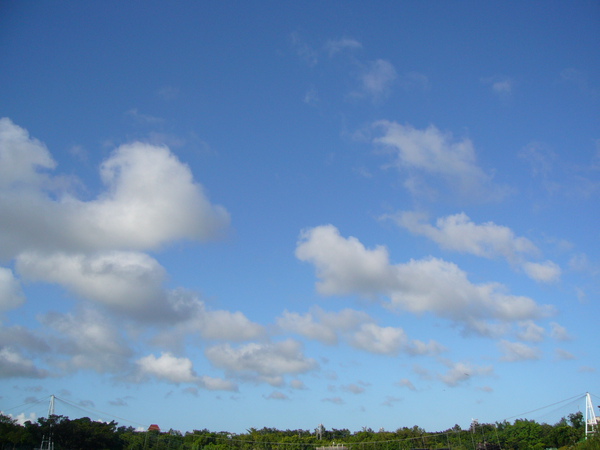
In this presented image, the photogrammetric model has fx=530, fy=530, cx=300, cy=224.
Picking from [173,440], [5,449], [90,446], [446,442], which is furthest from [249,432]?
[5,449]

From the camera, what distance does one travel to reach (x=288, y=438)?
10694 cm

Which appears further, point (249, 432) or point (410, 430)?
point (249, 432)

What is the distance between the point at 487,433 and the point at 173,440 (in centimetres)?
6431

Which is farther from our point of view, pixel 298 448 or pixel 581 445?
pixel 298 448

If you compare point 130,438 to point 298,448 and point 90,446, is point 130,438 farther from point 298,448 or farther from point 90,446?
point 298,448

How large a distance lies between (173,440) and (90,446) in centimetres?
2104

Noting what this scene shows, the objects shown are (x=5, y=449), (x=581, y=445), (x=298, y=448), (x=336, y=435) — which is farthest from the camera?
(x=336, y=435)

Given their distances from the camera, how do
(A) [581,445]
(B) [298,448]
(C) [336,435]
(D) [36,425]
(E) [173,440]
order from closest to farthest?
(A) [581,445] → (D) [36,425] → (B) [298,448] → (E) [173,440] → (C) [336,435]

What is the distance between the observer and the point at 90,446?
95.1 m

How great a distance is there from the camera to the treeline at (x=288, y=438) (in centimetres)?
8944

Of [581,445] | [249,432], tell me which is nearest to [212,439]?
[249,432]

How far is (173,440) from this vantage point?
368ft

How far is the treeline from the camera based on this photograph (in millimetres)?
89438

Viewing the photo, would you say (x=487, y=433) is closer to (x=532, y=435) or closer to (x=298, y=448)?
(x=532, y=435)
